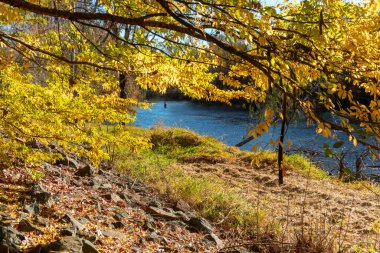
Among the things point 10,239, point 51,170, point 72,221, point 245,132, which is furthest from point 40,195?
point 245,132

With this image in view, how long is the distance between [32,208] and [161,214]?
5.79 ft

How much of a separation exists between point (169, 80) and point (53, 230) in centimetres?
177

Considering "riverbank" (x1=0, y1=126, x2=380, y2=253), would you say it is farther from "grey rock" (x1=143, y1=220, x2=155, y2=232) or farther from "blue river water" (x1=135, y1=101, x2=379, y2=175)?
"blue river water" (x1=135, y1=101, x2=379, y2=175)

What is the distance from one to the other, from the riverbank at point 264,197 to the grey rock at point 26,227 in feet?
6.50

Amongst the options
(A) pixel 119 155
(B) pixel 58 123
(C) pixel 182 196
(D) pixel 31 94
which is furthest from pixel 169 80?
(A) pixel 119 155

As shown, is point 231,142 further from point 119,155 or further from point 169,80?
point 169,80

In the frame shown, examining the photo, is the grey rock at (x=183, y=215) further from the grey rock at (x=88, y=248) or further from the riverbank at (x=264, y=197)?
the grey rock at (x=88, y=248)

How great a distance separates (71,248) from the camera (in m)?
2.94

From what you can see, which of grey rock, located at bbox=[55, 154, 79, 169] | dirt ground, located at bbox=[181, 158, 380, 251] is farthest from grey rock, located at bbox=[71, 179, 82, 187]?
dirt ground, located at bbox=[181, 158, 380, 251]

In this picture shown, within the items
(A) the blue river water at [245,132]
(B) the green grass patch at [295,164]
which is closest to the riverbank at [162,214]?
(B) the green grass patch at [295,164]

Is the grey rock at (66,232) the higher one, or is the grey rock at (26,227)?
the grey rock at (26,227)

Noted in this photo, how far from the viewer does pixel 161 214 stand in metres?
5.00

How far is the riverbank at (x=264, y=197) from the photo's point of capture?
4.60 metres

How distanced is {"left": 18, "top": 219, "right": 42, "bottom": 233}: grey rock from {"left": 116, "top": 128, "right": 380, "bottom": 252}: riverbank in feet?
6.50
